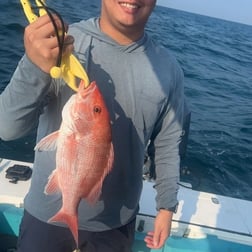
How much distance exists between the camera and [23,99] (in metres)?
1.62

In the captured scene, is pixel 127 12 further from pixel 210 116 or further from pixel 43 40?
pixel 210 116

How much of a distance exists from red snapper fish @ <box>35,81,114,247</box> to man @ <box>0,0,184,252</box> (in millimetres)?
224

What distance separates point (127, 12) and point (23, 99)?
0.63 metres

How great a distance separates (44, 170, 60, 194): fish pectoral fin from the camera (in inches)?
68.9

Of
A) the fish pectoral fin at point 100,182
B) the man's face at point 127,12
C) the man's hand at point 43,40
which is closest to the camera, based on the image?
the man's hand at point 43,40

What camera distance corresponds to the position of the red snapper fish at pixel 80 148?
5.20 ft

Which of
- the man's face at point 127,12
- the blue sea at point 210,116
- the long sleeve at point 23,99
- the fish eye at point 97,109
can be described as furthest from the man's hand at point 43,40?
the blue sea at point 210,116

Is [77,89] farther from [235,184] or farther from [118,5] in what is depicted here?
[235,184]

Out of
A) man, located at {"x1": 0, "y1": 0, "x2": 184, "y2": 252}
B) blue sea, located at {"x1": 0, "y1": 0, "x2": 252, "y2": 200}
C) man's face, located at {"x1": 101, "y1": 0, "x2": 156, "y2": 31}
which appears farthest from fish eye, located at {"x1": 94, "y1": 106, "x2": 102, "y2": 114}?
blue sea, located at {"x1": 0, "y1": 0, "x2": 252, "y2": 200}

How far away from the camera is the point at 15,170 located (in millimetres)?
3086

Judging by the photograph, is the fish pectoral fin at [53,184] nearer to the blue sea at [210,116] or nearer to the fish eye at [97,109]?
the fish eye at [97,109]

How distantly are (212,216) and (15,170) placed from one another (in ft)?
4.95

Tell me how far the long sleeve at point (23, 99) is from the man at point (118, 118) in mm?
66

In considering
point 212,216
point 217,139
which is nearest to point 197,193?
point 212,216
